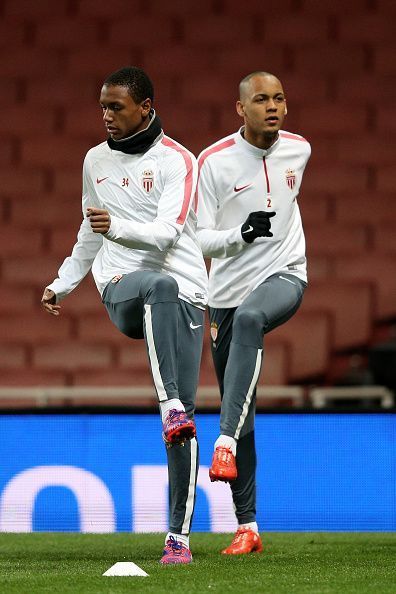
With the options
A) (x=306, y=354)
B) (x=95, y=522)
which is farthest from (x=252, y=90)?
(x=306, y=354)

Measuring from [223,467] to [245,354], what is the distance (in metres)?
0.45

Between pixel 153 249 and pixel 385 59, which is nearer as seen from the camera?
pixel 153 249

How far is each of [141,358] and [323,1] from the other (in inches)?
117

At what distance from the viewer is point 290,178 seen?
451 cm

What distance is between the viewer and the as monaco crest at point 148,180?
4043 millimetres

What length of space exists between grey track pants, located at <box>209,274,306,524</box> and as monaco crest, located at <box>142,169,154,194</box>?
54 centimetres

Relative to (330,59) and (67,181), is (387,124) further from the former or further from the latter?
(67,181)

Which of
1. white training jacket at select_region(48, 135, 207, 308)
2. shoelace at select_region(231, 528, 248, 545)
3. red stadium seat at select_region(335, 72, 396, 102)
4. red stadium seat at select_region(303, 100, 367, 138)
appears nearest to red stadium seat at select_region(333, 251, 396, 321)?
red stadium seat at select_region(303, 100, 367, 138)

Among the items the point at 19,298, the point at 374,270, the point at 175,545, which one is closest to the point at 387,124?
the point at 374,270

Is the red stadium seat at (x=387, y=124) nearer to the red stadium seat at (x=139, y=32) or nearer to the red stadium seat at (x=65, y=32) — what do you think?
the red stadium seat at (x=139, y=32)

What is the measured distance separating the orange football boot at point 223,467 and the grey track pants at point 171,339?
12 centimetres

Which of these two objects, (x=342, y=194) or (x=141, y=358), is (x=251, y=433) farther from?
(x=342, y=194)

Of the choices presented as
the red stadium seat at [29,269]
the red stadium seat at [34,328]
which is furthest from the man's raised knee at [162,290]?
the red stadium seat at [29,269]

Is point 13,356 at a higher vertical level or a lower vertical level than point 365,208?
lower
